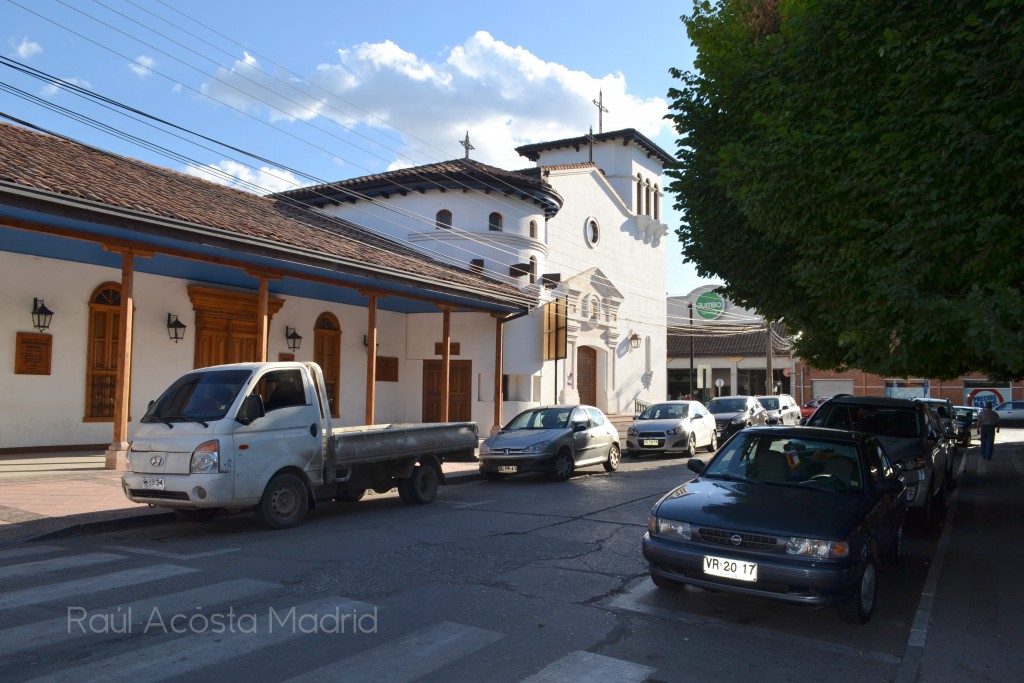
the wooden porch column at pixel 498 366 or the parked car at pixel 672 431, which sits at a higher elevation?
the wooden porch column at pixel 498 366

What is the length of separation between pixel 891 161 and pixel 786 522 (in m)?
3.43

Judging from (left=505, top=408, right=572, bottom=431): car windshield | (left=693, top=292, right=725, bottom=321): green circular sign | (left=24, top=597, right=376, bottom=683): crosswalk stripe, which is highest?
(left=693, top=292, right=725, bottom=321): green circular sign

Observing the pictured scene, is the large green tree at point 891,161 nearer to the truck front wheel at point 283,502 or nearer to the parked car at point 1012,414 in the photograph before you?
the truck front wheel at point 283,502

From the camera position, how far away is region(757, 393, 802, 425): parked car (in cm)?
2880

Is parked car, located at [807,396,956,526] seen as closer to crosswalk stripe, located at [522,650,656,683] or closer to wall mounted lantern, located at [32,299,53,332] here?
crosswalk stripe, located at [522,650,656,683]

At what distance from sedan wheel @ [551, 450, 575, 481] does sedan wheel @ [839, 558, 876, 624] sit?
8699 millimetres

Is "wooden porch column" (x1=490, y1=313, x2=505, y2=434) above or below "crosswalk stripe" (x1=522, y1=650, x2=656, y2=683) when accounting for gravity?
above

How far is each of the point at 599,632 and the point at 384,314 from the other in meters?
19.2

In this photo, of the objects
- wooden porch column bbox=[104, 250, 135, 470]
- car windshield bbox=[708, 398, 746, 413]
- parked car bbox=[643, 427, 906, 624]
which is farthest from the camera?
car windshield bbox=[708, 398, 746, 413]

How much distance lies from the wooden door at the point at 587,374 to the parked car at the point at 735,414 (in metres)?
6.04

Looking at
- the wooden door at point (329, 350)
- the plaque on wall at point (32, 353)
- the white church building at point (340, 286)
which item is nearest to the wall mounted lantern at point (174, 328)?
the white church building at point (340, 286)

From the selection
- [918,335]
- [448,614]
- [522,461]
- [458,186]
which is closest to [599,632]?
[448,614]

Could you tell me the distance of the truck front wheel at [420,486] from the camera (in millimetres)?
11500

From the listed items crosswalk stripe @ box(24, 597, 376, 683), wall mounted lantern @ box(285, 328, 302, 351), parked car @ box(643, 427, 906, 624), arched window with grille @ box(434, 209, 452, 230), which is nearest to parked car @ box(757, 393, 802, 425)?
arched window with grille @ box(434, 209, 452, 230)
